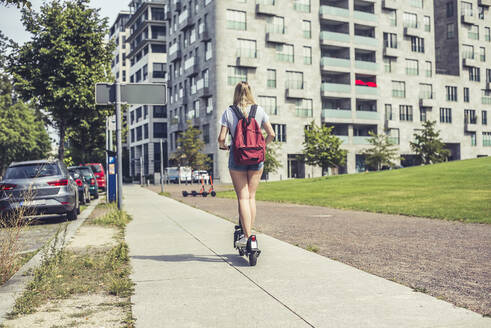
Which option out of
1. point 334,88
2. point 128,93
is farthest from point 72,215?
point 334,88

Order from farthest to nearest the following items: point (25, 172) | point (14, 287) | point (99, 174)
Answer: point (99, 174), point (25, 172), point (14, 287)

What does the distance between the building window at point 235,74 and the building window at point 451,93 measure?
92.3ft

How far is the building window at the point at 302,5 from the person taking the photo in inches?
2163

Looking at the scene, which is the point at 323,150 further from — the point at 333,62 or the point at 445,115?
the point at 445,115

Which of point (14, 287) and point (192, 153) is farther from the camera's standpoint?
point (192, 153)

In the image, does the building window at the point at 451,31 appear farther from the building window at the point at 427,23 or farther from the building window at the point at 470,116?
the building window at the point at 470,116

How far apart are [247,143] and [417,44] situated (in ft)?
205

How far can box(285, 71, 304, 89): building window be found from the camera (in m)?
54.4

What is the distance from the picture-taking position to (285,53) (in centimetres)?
5444

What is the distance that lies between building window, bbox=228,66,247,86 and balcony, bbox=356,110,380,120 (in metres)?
14.0

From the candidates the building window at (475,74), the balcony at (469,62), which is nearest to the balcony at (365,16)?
the balcony at (469,62)

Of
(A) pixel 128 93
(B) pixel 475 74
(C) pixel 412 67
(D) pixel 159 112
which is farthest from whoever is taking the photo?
(D) pixel 159 112

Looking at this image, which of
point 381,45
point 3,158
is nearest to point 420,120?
point 381,45

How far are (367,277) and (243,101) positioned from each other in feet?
7.76
